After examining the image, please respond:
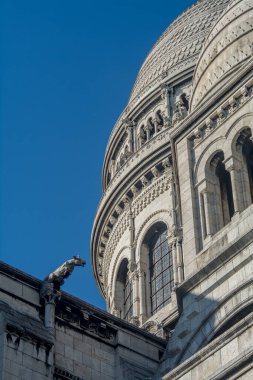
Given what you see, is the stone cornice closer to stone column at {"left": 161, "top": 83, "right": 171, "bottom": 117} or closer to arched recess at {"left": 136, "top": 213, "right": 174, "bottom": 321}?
arched recess at {"left": 136, "top": 213, "right": 174, "bottom": 321}

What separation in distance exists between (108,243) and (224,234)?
23.2 meters

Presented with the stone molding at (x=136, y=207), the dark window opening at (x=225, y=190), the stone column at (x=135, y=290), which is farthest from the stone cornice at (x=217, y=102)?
the stone molding at (x=136, y=207)

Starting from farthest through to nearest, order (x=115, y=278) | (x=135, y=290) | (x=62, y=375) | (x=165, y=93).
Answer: (x=165, y=93)
(x=115, y=278)
(x=135, y=290)
(x=62, y=375)

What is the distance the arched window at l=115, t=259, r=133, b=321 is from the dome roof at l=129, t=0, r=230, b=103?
8.86 metres

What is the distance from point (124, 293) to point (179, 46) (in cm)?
1288

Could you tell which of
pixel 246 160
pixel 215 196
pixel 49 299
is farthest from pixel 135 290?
pixel 49 299

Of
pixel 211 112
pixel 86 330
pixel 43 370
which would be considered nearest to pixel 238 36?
pixel 211 112

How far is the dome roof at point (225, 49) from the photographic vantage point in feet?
123

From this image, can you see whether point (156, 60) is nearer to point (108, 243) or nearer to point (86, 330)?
point (108, 243)

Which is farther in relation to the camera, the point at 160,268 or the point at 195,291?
the point at 160,268

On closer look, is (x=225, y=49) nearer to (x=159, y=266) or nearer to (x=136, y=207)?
(x=159, y=266)

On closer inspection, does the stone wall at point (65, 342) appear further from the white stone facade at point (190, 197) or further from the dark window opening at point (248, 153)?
the dark window opening at point (248, 153)

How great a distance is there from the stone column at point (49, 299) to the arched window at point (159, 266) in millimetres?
17711

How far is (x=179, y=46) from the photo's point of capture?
190 ft
